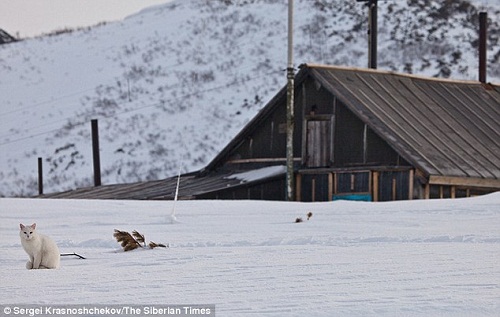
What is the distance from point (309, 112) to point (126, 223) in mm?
17020

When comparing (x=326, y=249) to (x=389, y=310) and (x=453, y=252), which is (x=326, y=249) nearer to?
(x=453, y=252)

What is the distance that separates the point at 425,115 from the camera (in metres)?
28.7

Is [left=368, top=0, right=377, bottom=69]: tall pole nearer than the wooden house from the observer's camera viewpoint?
No

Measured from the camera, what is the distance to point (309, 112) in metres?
28.5

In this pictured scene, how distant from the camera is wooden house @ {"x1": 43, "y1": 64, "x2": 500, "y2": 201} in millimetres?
25547

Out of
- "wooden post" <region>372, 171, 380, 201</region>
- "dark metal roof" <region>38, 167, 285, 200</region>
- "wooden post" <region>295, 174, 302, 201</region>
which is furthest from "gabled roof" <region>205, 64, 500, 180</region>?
"wooden post" <region>295, 174, 302, 201</region>

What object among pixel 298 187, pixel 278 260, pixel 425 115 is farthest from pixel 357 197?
pixel 278 260

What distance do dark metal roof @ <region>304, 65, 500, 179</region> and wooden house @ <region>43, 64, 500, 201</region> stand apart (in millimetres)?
44

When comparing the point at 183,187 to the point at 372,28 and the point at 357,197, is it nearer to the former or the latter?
the point at 357,197

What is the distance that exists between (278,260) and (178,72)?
60281mm

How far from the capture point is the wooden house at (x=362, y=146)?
2555 centimetres

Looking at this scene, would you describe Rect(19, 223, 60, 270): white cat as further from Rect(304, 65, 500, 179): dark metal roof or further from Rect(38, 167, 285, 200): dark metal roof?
Rect(38, 167, 285, 200): dark metal roof

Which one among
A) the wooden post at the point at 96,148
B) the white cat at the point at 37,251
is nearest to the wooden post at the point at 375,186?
the wooden post at the point at 96,148

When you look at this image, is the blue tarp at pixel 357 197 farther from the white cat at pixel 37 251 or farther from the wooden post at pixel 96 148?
the white cat at pixel 37 251
